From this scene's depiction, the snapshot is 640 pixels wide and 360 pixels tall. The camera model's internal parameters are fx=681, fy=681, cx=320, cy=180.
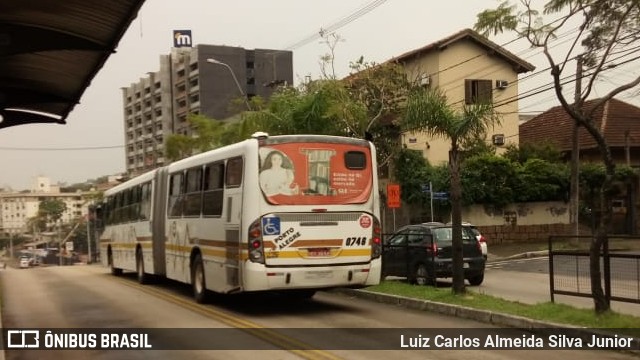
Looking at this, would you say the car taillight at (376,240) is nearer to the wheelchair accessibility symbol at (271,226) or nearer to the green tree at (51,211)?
the wheelchair accessibility symbol at (271,226)

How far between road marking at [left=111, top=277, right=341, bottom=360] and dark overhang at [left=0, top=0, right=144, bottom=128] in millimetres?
4971

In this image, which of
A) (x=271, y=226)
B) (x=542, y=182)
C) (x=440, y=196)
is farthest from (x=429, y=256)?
(x=542, y=182)

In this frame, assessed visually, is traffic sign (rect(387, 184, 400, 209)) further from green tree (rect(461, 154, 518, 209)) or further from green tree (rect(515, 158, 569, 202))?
green tree (rect(515, 158, 569, 202))

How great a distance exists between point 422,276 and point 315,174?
17.9 feet

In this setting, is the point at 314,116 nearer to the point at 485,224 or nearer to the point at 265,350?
the point at 265,350

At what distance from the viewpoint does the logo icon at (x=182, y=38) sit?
9931cm

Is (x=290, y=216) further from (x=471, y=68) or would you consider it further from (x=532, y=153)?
(x=471, y=68)

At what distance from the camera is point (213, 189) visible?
13.8 meters

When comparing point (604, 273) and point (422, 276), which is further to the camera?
point (422, 276)

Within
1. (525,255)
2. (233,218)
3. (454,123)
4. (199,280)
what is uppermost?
(454,123)

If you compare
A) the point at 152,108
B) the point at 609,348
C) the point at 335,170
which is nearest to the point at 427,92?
the point at 335,170

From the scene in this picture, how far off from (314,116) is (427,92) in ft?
16.8

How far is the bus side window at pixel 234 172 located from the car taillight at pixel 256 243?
95 centimetres

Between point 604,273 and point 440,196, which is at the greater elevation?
point 440,196
